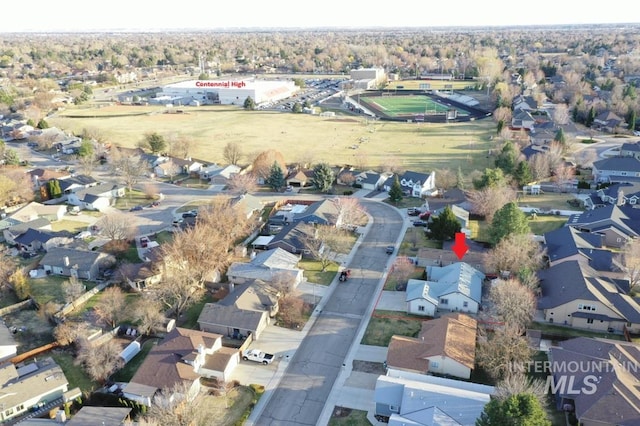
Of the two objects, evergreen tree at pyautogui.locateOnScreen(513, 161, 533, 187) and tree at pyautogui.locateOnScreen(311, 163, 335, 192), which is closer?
evergreen tree at pyautogui.locateOnScreen(513, 161, 533, 187)

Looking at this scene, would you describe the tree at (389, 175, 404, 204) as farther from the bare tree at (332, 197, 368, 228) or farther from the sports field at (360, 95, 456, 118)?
the sports field at (360, 95, 456, 118)

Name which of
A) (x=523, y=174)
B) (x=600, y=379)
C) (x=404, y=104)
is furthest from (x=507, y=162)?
(x=404, y=104)

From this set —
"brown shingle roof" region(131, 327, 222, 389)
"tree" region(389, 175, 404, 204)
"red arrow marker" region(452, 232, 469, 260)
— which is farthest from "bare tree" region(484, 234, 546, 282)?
"brown shingle roof" region(131, 327, 222, 389)

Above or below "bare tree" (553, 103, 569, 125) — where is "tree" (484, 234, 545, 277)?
below

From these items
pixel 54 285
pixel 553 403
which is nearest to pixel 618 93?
pixel 553 403

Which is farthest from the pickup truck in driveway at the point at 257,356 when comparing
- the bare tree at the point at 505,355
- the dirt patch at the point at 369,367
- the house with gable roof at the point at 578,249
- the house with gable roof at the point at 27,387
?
the house with gable roof at the point at 578,249

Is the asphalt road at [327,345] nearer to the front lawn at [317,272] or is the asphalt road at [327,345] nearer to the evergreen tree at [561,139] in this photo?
the front lawn at [317,272]
